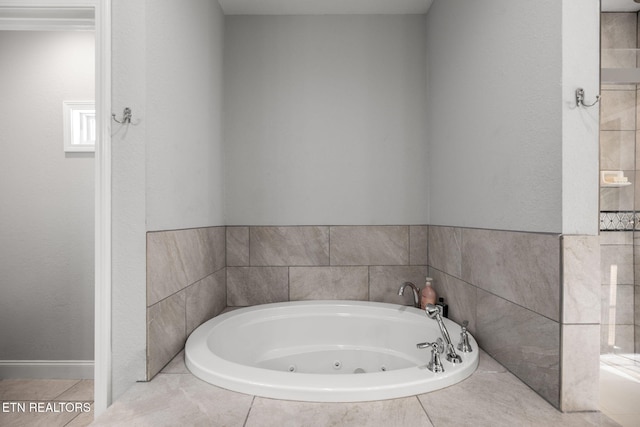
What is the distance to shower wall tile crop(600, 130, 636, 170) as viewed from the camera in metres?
1.01

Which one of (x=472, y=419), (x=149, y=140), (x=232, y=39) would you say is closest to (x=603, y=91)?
(x=472, y=419)

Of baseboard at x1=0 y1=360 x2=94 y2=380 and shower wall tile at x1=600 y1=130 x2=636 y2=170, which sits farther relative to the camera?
baseboard at x1=0 y1=360 x2=94 y2=380

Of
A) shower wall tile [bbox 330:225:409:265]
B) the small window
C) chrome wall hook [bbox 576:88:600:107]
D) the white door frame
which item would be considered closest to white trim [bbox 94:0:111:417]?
the white door frame

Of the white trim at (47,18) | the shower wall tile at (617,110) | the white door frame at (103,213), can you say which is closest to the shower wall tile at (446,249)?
the shower wall tile at (617,110)

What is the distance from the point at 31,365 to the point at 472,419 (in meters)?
2.80

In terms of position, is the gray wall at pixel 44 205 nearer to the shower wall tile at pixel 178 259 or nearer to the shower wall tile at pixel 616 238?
the shower wall tile at pixel 178 259

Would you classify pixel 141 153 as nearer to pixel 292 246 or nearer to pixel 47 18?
pixel 47 18

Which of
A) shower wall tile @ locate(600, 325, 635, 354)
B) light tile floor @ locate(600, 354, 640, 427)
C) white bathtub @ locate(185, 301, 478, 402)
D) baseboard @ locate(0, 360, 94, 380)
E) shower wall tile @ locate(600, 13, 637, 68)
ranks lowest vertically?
baseboard @ locate(0, 360, 94, 380)

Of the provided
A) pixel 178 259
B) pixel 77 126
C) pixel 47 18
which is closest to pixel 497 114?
pixel 178 259

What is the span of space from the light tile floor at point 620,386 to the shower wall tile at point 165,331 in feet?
4.83

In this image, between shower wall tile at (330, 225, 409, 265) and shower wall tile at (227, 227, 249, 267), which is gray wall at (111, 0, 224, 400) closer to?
shower wall tile at (227, 227, 249, 267)

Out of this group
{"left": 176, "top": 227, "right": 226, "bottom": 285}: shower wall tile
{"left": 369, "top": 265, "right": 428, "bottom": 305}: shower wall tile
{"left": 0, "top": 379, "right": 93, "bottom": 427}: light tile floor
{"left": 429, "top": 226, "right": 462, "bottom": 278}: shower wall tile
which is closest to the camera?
{"left": 176, "top": 227, "right": 226, "bottom": 285}: shower wall tile

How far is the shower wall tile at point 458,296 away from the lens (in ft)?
5.16

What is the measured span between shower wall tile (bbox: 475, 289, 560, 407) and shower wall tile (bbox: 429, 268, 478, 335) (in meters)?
0.07
